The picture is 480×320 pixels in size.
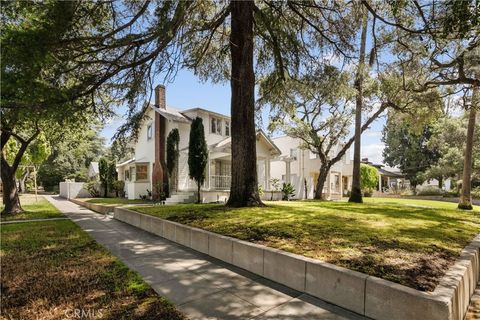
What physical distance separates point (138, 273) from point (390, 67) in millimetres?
12161

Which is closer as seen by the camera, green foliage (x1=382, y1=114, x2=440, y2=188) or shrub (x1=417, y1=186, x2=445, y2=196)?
shrub (x1=417, y1=186, x2=445, y2=196)

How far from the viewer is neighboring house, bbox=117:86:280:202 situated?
685 inches

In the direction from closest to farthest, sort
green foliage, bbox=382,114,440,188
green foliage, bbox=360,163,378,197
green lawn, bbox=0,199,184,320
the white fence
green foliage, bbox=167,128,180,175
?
1. green lawn, bbox=0,199,184,320
2. green foliage, bbox=167,128,180,175
3. the white fence
4. green foliage, bbox=360,163,378,197
5. green foliage, bbox=382,114,440,188

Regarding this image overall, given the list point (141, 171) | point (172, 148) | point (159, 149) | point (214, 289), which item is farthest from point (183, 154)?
point (214, 289)

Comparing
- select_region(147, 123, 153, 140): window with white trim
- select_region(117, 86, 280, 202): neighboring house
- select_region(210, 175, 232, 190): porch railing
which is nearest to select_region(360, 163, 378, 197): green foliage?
select_region(117, 86, 280, 202): neighboring house

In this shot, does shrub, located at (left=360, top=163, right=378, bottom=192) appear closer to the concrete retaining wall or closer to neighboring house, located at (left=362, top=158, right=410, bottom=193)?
neighboring house, located at (left=362, top=158, right=410, bottom=193)

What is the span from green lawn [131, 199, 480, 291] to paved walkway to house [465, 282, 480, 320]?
589 mm

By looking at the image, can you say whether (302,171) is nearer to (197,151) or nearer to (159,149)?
(159,149)


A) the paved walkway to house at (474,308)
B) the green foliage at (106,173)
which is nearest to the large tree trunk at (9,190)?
the green foliage at (106,173)

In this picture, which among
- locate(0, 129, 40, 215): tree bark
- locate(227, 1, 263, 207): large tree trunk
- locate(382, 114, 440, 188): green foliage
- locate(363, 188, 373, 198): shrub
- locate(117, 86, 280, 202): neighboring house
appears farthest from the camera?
locate(382, 114, 440, 188): green foliage

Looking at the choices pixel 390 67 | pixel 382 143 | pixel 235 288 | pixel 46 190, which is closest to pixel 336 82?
pixel 390 67

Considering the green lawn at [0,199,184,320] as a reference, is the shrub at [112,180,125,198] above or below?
above

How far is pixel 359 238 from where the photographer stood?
5.35 metres

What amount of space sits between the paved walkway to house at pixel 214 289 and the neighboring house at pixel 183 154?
10.6m
